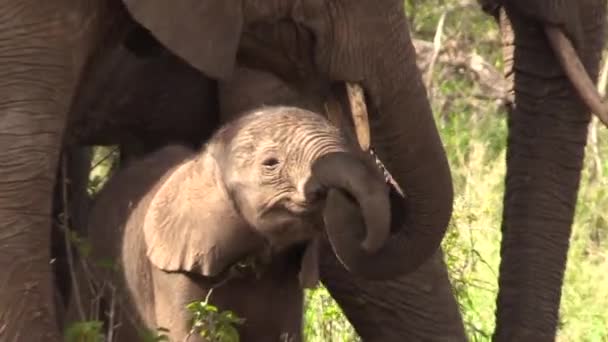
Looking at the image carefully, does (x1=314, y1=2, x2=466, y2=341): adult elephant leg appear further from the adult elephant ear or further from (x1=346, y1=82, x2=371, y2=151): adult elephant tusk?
the adult elephant ear

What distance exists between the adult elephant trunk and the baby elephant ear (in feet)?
0.88

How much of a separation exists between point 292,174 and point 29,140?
18.5 inches

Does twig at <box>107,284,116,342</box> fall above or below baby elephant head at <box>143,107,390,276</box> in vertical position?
below

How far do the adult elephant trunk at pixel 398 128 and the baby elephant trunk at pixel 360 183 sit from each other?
0.37m

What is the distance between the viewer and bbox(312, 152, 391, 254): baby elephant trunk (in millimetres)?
4137

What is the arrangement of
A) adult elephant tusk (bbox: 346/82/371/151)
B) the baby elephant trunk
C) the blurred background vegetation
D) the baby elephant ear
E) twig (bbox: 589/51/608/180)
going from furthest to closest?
twig (bbox: 589/51/608/180), the blurred background vegetation, adult elephant tusk (bbox: 346/82/371/151), the baby elephant ear, the baby elephant trunk

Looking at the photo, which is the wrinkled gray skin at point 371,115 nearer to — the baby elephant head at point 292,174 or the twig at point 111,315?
the twig at point 111,315

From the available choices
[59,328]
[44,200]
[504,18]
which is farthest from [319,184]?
[504,18]

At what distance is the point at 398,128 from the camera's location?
4703mm

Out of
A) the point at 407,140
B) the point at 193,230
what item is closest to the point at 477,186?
the point at 407,140

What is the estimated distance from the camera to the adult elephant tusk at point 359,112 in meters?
4.55

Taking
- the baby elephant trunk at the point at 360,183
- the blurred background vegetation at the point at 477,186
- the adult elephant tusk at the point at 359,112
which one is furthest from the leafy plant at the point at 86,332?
the blurred background vegetation at the point at 477,186

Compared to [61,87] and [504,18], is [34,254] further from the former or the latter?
[504,18]

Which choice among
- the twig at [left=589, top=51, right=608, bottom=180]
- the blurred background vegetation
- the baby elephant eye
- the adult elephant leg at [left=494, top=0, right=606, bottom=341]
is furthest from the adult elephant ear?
the twig at [left=589, top=51, right=608, bottom=180]
